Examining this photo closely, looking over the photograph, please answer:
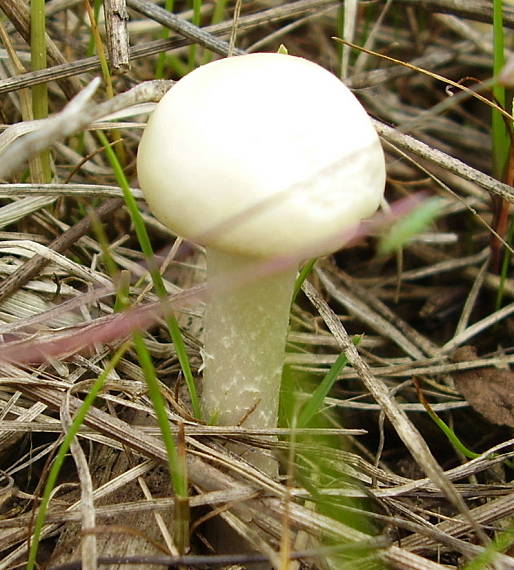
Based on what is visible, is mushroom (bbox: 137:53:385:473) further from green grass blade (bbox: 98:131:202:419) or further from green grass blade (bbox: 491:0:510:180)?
green grass blade (bbox: 491:0:510:180)

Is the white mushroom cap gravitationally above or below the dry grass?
above

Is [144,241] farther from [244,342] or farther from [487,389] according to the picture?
[487,389]

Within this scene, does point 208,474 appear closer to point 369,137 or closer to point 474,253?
point 369,137

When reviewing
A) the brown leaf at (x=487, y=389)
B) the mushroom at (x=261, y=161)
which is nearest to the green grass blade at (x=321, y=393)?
the mushroom at (x=261, y=161)

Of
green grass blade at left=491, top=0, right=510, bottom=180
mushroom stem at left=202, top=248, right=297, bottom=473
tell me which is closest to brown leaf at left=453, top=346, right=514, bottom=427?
green grass blade at left=491, top=0, right=510, bottom=180

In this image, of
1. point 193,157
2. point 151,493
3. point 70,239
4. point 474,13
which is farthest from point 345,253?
point 193,157
